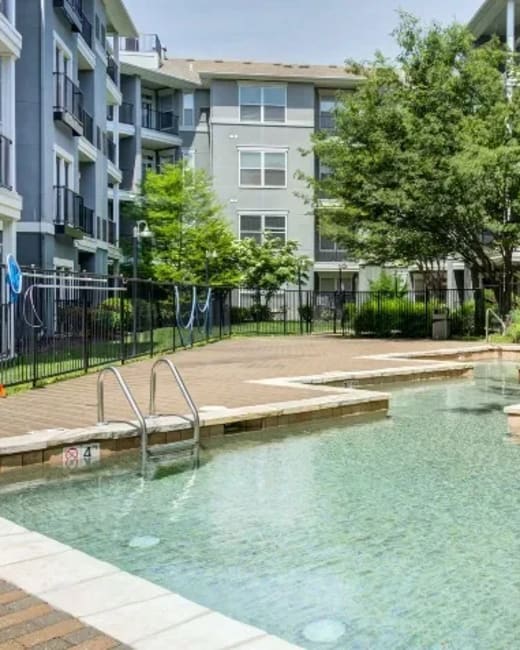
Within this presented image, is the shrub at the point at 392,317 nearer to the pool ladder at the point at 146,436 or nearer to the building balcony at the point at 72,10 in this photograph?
the building balcony at the point at 72,10

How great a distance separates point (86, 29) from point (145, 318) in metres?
15.0

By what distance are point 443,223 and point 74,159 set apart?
1216 centimetres

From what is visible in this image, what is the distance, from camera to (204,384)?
38.7 feet

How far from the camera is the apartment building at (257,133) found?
126 ft

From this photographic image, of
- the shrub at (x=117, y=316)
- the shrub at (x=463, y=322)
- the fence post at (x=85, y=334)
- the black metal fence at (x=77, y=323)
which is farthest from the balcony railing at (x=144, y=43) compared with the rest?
the fence post at (x=85, y=334)

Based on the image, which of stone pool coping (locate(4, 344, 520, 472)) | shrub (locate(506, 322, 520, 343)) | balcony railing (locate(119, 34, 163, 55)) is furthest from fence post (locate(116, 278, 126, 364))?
balcony railing (locate(119, 34, 163, 55))

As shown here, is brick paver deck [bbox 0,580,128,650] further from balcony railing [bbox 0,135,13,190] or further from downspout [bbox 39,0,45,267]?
downspout [bbox 39,0,45,267]

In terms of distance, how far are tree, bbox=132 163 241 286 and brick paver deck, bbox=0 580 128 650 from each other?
28.5 meters

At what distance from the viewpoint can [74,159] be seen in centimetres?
2475

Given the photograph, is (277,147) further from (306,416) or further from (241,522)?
(241,522)

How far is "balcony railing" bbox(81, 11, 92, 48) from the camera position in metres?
26.5

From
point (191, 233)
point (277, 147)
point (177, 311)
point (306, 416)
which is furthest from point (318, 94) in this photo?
point (306, 416)

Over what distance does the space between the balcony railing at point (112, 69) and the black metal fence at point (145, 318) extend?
437 inches

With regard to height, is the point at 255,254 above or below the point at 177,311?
above
